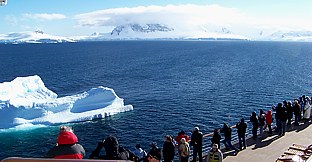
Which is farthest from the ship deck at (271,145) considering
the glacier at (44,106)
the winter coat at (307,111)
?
the glacier at (44,106)

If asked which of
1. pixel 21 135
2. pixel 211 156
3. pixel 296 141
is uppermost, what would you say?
pixel 211 156

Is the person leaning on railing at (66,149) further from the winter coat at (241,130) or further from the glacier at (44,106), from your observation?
the glacier at (44,106)

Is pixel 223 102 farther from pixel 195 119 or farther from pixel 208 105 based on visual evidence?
pixel 195 119

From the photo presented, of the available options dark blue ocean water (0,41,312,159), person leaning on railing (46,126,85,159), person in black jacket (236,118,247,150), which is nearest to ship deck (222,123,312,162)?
person in black jacket (236,118,247,150)

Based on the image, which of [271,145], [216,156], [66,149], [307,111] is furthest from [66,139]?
[307,111]

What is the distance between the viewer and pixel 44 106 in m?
37.4

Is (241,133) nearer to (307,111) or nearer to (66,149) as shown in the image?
(307,111)

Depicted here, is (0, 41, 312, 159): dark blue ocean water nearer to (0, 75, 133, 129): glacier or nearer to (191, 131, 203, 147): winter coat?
(0, 75, 133, 129): glacier

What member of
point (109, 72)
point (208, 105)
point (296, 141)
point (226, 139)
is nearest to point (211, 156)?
point (226, 139)

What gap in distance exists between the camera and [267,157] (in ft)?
42.6

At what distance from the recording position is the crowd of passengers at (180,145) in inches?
208

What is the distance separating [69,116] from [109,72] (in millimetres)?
42225

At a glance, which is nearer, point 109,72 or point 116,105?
point 116,105

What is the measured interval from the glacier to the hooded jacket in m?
32.1
